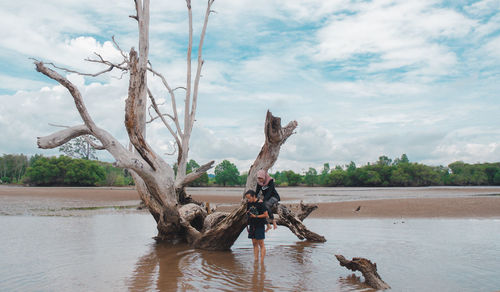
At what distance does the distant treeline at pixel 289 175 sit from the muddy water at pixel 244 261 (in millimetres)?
40231

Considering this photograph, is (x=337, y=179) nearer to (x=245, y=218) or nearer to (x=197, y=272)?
(x=245, y=218)

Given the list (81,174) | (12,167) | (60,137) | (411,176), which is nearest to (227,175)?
(81,174)

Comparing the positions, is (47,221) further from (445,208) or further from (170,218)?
(445,208)

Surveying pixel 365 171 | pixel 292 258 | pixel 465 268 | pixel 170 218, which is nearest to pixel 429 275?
pixel 465 268

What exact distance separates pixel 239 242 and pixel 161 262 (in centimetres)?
332

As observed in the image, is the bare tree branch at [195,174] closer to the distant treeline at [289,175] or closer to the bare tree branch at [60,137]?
the bare tree branch at [60,137]

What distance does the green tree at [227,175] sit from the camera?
73375mm

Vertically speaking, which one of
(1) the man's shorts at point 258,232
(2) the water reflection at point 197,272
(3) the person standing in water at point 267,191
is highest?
(3) the person standing in water at point 267,191

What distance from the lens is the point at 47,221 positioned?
46.8ft

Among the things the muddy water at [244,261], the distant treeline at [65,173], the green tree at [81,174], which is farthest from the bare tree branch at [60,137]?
the green tree at [81,174]

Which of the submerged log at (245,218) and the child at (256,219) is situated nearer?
the child at (256,219)

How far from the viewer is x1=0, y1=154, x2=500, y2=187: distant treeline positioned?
54.8 metres

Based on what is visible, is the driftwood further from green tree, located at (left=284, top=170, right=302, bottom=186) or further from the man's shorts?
green tree, located at (left=284, top=170, right=302, bottom=186)

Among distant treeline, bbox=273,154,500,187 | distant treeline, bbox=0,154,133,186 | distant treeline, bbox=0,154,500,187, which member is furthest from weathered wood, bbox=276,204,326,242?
distant treeline, bbox=273,154,500,187
